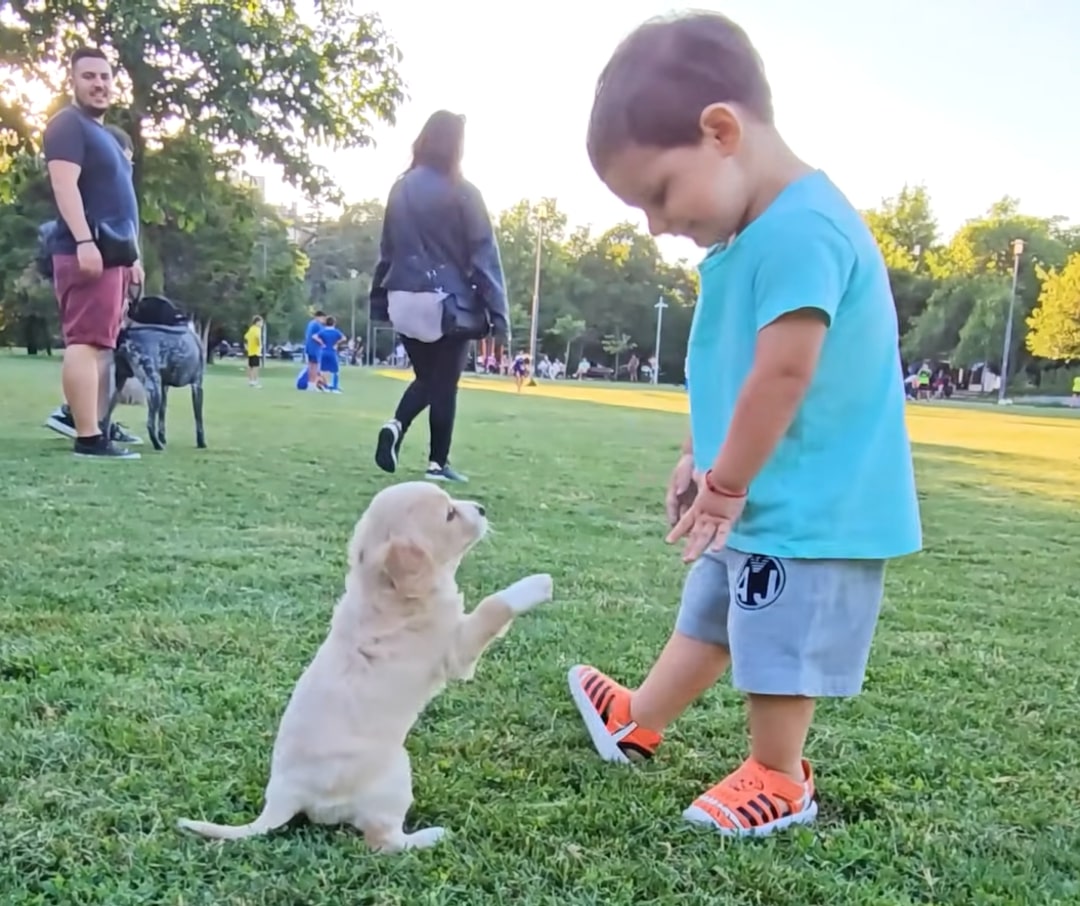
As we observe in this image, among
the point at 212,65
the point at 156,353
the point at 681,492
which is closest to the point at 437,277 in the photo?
the point at 156,353

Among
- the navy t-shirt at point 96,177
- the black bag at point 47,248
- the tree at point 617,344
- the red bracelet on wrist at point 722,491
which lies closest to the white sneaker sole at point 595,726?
the red bracelet on wrist at point 722,491

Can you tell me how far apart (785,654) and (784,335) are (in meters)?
0.51

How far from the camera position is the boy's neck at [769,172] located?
1716 millimetres

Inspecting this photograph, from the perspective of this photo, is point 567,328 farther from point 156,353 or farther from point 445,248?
point 445,248

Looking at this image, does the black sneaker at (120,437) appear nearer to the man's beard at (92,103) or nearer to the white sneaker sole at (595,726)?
the man's beard at (92,103)

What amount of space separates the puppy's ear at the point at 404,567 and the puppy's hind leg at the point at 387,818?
28cm

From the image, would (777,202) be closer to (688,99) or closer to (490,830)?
(688,99)

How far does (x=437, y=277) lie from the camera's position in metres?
5.46

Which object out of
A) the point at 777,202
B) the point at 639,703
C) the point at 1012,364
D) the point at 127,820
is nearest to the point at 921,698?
the point at 639,703

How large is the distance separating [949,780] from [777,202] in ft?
3.48

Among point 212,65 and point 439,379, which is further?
point 212,65

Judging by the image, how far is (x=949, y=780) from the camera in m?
1.93

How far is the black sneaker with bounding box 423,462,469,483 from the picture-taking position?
216 inches

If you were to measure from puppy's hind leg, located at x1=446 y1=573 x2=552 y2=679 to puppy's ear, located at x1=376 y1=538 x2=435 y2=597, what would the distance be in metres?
0.11
